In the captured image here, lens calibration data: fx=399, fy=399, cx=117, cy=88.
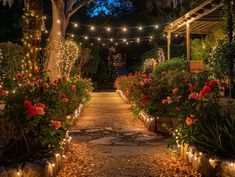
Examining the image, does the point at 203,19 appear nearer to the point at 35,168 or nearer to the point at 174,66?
the point at 174,66

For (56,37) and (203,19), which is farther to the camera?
(203,19)

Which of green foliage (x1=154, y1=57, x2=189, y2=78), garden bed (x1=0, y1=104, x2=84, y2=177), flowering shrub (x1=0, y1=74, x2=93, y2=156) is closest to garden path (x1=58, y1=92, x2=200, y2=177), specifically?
garden bed (x1=0, y1=104, x2=84, y2=177)

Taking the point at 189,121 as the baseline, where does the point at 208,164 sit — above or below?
below

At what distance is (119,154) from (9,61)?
1158 centimetres

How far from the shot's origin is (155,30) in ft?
99.2

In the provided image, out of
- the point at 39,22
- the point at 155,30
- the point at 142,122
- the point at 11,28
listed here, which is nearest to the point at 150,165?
the point at 142,122

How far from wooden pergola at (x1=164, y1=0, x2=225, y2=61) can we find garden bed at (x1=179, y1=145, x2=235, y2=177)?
849cm

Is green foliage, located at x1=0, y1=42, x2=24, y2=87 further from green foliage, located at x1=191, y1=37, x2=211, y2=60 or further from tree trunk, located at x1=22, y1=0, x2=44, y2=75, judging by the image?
green foliage, located at x1=191, y1=37, x2=211, y2=60

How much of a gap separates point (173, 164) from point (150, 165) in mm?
353

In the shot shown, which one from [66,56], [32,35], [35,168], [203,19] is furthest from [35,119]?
[203,19]

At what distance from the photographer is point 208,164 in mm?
4891

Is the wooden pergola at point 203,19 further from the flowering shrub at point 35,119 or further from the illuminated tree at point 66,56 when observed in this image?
the flowering shrub at point 35,119

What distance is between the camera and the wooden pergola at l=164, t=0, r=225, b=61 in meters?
14.1

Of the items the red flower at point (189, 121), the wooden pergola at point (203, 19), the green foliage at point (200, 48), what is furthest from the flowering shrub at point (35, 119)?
the green foliage at point (200, 48)
